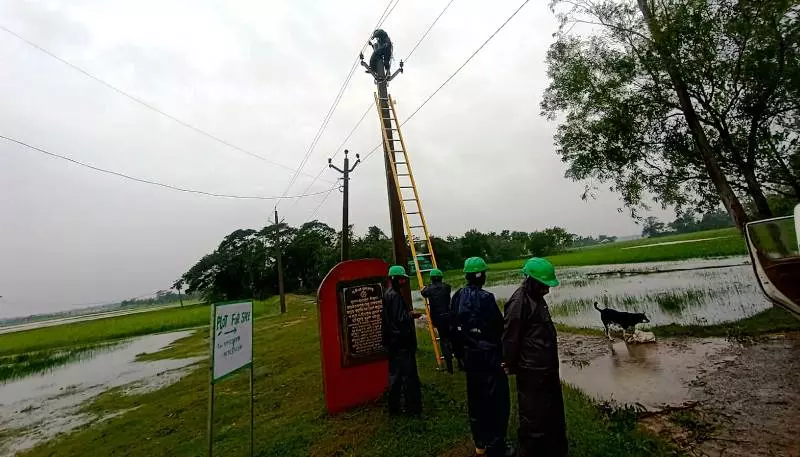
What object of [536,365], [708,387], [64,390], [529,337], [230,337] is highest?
[230,337]

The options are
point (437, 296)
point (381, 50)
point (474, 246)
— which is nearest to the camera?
point (437, 296)

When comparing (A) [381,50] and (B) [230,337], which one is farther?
(A) [381,50]

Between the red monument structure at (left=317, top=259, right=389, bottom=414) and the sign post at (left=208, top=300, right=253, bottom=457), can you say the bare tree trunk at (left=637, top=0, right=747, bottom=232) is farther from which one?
the sign post at (left=208, top=300, right=253, bottom=457)

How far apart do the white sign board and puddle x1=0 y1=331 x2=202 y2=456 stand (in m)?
6.41

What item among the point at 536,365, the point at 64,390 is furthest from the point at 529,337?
the point at 64,390

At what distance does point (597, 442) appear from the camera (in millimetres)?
3664

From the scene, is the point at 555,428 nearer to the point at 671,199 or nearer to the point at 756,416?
the point at 756,416

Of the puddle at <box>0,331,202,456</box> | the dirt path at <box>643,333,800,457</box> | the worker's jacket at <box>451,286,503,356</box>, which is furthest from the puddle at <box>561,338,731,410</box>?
the puddle at <box>0,331,202,456</box>

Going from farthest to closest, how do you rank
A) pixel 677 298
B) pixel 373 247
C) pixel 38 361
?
pixel 373 247 → pixel 38 361 → pixel 677 298

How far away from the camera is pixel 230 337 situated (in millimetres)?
3975

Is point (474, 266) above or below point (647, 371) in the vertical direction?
above

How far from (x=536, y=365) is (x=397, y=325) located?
2.07 meters

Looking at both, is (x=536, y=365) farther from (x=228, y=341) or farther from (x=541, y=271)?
(x=228, y=341)

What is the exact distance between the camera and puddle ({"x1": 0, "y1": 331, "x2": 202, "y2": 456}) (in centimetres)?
809
